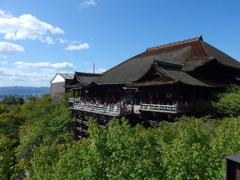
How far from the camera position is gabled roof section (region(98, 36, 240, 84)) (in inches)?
893

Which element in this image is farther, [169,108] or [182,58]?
[182,58]

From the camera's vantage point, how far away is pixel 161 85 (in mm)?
19250

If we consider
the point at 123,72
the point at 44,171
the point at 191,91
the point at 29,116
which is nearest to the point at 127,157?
the point at 44,171

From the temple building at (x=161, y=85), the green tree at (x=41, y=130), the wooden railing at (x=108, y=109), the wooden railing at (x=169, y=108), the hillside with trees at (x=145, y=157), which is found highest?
the temple building at (x=161, y=85)

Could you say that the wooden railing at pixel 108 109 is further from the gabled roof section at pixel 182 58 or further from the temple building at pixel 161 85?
the gabled roof section at pixel 182 58

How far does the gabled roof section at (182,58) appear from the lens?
2267 cm

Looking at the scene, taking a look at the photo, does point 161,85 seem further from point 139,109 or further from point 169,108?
point 139,109

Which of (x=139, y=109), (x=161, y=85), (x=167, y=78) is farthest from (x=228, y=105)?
(x=139, y=109)

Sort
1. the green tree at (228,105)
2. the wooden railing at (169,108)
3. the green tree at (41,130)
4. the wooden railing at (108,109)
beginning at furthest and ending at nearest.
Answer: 1. the green tree at (41,130)
2. the wooden railing at (108,109)
3. the wooden railing at (169,108)
4. the green tree at (228,105)

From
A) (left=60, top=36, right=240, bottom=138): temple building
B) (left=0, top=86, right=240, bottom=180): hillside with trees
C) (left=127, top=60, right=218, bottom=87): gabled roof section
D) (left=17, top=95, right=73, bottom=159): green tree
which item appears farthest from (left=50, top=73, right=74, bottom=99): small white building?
(left=0, top=86, right=240, bottom=180): hillside with trees

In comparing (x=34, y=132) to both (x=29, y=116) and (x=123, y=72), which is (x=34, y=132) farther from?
(x=123, y=72)

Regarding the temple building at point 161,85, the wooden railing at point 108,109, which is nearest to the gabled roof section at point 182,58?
the temple building at point 161,85

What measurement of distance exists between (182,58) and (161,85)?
7.83 meters

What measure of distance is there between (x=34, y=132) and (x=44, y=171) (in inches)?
488
